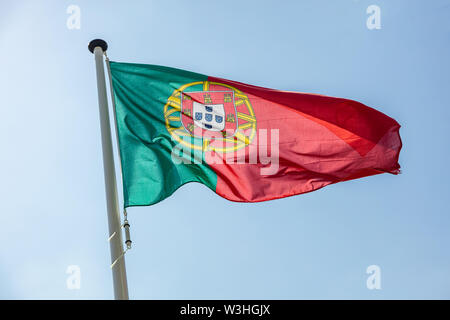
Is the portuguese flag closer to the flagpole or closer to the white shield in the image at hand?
the white shield

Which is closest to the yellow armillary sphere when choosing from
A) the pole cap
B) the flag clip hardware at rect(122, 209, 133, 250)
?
the pole cap

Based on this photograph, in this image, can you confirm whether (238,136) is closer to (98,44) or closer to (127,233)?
(98,44)

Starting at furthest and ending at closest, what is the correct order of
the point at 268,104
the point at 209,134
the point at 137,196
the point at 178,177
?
→ the point at 268,104 < the point at 209,134 < the point at 178,177 < the point at 137,196

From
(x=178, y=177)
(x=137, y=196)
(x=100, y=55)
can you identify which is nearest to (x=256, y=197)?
(x=178, y=177)

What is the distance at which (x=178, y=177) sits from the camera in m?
9.47

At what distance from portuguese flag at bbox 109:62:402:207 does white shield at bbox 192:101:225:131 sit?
2cm

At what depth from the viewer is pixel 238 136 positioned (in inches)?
418

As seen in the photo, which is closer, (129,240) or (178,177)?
(129,240)

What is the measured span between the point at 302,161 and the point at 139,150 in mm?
3238

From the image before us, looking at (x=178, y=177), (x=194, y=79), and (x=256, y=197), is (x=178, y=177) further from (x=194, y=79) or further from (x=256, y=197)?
(x=194, y=79)

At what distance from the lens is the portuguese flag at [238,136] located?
9703mm

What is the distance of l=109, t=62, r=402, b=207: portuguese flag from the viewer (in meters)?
9.70

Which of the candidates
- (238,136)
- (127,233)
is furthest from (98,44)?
(127,233)

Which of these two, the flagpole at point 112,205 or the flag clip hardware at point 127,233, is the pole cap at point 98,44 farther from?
the flag clip hardware at point 127,233
